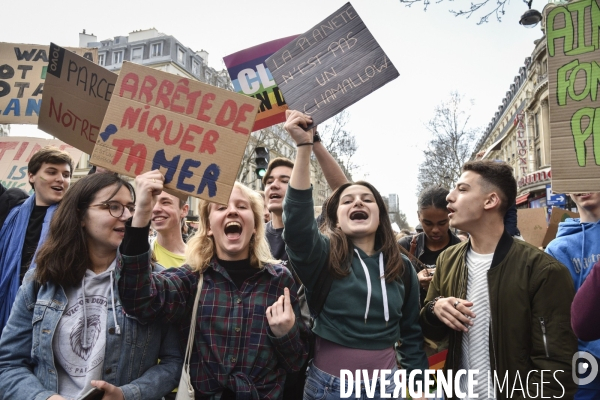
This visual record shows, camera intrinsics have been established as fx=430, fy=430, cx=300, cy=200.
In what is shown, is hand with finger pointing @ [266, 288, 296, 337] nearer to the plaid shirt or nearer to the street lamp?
the plaid shirt

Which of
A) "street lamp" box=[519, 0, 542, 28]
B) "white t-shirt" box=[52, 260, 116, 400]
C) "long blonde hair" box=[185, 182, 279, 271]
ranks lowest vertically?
"white t-shirt" box=[52, 260, 116, 400]

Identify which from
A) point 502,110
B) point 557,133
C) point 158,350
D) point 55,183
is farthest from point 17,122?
point 502,110

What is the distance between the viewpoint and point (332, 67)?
2393 mm

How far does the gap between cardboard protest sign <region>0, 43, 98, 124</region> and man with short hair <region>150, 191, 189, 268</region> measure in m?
1.75

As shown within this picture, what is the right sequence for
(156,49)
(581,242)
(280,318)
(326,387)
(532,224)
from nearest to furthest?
(280,318) < (326,387) < (581,242) < (532,224) < (156,49)

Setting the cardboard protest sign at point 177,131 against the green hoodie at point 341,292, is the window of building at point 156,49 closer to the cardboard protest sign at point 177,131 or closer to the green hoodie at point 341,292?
the cardboard protest sign at point 177,131

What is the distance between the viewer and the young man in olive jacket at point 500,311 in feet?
6.93

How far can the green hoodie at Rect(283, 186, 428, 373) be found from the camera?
2.16 metres

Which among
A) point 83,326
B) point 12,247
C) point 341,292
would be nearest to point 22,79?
point 12,247

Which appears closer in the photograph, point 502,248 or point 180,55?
point 502,248

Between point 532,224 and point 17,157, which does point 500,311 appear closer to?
point 532,224

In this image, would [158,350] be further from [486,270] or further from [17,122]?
[17,122]

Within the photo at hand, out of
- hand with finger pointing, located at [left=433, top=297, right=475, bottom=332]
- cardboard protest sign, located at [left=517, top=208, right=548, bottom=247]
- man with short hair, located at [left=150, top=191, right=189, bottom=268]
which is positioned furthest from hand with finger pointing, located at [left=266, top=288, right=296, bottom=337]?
cardboard protest sign, located at [left=517, top=208, right=548, bottom=247]

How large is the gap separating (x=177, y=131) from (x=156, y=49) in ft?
138
